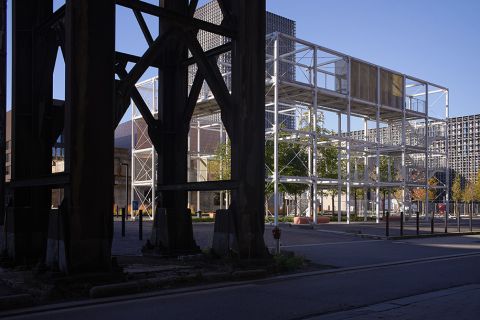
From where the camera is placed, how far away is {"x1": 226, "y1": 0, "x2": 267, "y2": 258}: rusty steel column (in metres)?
11.7

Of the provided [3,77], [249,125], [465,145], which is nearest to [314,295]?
[249,125]

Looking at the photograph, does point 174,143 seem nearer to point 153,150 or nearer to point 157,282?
point 157,282

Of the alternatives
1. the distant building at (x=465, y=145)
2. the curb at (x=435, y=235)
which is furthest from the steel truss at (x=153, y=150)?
the distant building at (x=465, y=145)

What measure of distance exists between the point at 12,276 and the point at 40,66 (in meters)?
4.56

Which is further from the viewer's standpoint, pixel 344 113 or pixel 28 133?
pixel 344 113

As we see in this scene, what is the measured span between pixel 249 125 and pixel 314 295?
3932 millimetres

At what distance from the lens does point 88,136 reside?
948cm

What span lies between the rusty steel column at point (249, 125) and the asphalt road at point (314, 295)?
117 cm

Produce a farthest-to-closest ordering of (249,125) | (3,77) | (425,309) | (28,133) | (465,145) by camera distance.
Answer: (465,145) → (3,77) → (28,133) → (249,125) → (425,309)

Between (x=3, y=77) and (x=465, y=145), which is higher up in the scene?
(x=465, y=145)

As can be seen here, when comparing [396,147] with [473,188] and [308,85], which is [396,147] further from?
[473,188]

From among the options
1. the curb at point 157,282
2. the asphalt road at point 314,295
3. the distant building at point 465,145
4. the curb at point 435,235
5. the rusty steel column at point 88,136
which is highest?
the distant building at point 465,145

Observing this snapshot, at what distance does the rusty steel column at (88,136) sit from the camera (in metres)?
9.33

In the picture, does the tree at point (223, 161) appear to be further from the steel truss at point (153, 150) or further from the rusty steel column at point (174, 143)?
the rusty steel column at point (174, 143)
